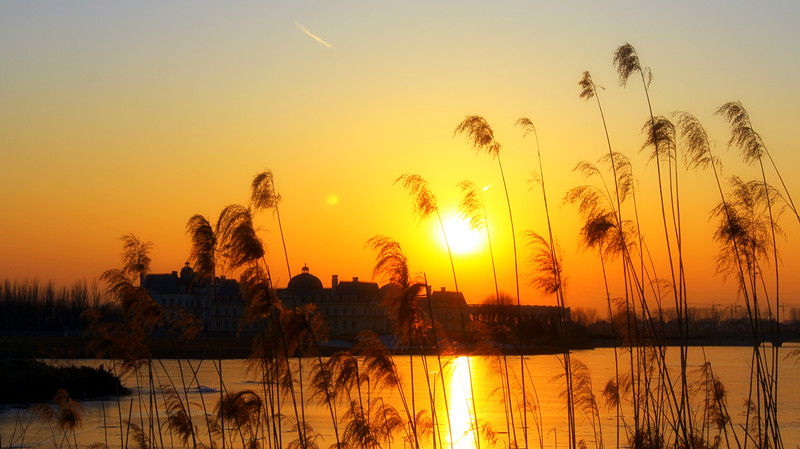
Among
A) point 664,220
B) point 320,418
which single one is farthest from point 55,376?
point 664,220

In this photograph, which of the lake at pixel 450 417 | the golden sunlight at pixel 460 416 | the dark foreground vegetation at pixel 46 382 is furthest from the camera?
the dark foreground vegetation at pixel 46 382

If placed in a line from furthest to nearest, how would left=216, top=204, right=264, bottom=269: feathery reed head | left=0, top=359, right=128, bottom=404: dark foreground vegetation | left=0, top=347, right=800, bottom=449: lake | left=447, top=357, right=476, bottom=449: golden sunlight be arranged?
left=0, top=359, right=128, bottom=404: dark foreground vegetation < left=0, top=347, right=800, bottom=449: lake < left=447, top=357, right=476, bottom=449: golden sunlight < left=216, top=204, right=264, bottom=269: feathery reed head

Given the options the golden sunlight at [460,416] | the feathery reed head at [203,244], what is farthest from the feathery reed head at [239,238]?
the golden sunlight at [460,416]

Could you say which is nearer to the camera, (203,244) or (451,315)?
(203,244)

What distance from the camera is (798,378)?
31938 millimetres

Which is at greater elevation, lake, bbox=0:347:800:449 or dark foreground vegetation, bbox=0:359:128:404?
dark foreground vegetation, bbox=0:359:128:404

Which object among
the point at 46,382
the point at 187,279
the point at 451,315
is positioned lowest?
the point at 46,382

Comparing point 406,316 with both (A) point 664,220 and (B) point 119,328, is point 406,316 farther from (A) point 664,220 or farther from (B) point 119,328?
(B) point 119,328

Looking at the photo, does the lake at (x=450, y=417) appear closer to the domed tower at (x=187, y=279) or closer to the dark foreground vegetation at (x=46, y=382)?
the domed tower at (x=187, y=279)

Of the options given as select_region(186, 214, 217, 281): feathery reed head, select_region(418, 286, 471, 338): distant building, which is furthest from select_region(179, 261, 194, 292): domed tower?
select_region(418, 286, 471, 338): distant building

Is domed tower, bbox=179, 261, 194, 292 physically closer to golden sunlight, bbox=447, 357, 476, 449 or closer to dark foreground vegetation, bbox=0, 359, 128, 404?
golden sunlight, bbox=447, 357, 476, 449

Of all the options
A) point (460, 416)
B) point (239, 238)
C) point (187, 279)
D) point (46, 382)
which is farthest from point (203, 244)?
point (46, 382)

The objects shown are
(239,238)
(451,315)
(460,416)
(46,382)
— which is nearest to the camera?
(239,238)

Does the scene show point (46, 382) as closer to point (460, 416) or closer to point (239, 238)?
point (460, 416)
